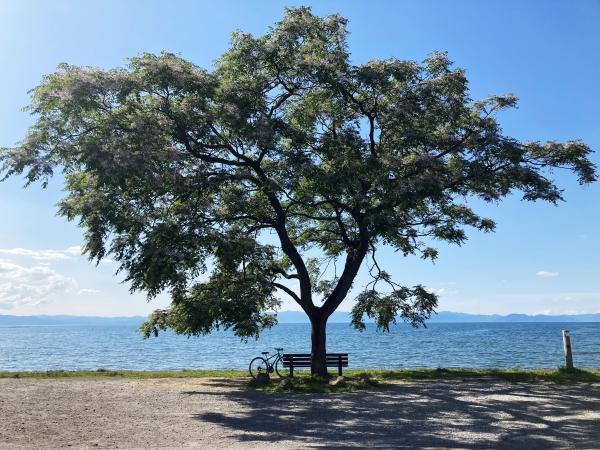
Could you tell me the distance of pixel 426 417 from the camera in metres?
13.2

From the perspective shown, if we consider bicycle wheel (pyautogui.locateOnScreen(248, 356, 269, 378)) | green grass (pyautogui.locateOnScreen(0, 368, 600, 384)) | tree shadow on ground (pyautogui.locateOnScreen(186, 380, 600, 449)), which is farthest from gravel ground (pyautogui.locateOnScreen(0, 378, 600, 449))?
bicycle wheel (pyautogui.locateOnScreen(248, 356, 269, 378))

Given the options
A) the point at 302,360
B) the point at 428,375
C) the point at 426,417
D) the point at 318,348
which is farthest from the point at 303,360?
the point at 426,417

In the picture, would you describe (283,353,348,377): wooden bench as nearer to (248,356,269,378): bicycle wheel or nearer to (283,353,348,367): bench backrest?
(283,353,348,367): bench backrest

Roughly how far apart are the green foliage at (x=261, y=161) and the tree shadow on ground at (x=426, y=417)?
450cm

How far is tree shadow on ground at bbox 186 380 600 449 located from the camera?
10922 mm

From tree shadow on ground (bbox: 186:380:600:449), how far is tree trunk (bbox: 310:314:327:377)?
4367 millimetres

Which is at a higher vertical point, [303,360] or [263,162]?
[263,162]

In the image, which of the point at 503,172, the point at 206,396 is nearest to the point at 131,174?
the point at 206,396

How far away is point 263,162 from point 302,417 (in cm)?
1159

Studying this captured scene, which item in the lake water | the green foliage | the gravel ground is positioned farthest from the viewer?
the lake water

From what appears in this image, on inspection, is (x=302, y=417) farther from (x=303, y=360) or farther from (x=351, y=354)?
(x=351, y=354)

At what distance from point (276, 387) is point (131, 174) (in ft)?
28.1

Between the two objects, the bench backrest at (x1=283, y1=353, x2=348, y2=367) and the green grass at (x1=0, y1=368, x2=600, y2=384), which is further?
the bench backrest at (x1=283, y1=353, x2=348, y2=367)

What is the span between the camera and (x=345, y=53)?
69.1 feet
